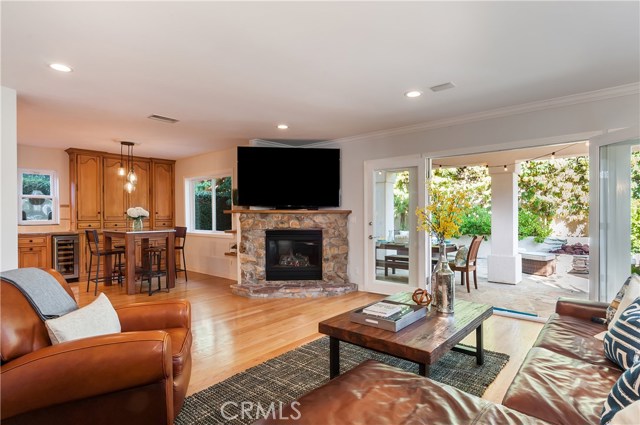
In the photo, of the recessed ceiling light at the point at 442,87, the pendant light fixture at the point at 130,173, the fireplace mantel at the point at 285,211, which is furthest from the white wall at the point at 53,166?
the recessed ceiling light at the point at 442,87

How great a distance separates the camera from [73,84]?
2.99 metres

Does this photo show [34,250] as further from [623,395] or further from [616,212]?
[616,212]

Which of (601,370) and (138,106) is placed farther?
(138,106)

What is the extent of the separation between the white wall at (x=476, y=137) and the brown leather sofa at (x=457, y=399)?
2.54 m

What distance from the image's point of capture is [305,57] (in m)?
2.48

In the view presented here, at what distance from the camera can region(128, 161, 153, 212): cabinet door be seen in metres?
6.88

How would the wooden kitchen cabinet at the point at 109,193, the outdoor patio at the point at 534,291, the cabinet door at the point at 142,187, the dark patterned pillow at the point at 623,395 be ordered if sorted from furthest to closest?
the cabinet door at the point at 142,187 < the wooden kitchen cabinet at the point at 109,193 < the outdoor patio at the point at 534,291 < the dark patterned pillow at the point at 623,395

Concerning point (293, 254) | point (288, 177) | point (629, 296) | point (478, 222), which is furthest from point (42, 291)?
point (478, 222)

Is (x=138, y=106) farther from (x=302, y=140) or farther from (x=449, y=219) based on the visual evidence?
(x=449, y=219)

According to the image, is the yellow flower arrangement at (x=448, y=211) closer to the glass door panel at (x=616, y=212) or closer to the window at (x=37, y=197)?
the glass door panel at (x=616, y=212)

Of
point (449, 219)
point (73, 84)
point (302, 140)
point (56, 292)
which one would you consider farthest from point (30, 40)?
point (302, 140)

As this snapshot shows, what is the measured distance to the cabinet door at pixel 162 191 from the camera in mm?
7195

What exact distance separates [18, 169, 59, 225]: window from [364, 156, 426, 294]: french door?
18.3 feet

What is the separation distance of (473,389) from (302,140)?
13.5 feet
